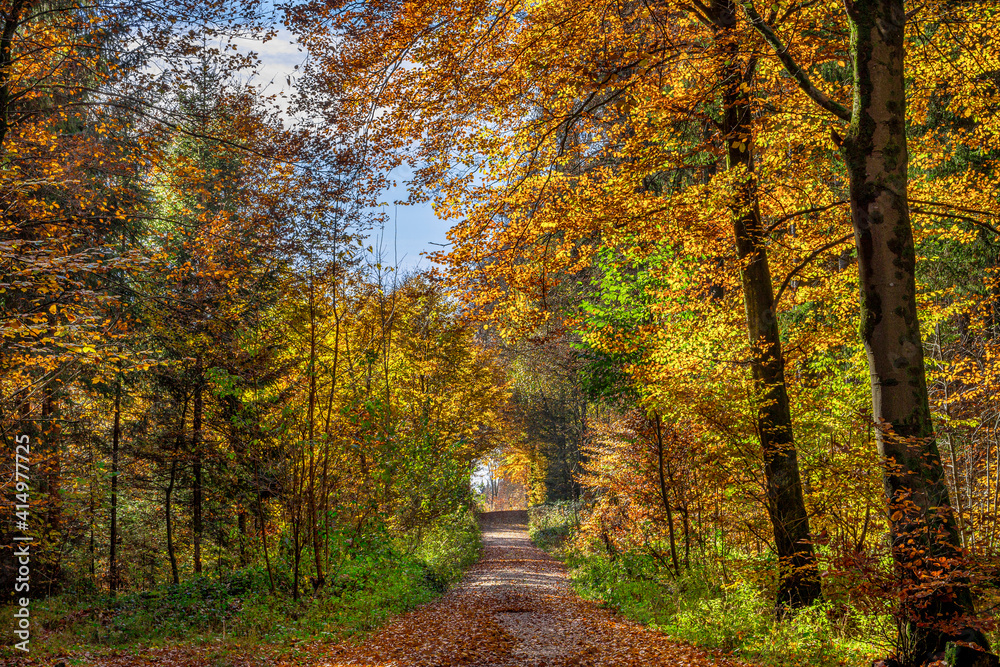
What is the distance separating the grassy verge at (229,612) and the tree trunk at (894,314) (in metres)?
7.13

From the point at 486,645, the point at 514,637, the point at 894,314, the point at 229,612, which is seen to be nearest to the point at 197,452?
the point at 229,612

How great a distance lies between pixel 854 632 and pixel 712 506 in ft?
17.2

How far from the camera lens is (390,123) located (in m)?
A: 7.85

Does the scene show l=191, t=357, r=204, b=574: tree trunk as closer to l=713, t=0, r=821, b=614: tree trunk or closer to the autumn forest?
the autumn forest

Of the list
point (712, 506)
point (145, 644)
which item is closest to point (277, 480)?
point (145, 644)

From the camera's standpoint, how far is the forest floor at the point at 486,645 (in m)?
6.71

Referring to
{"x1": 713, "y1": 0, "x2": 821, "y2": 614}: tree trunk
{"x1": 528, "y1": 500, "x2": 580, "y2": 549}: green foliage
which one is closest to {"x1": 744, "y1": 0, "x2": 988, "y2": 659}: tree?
{"x1": 713, "y1": 0, "x2": 821, "y2": 614}: tree trunk

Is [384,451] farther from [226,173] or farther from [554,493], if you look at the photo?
[554,493]

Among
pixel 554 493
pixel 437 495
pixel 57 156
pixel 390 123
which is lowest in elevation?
pixel 554 493

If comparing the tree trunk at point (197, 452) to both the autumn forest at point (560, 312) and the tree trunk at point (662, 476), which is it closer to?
the autumn forest at point (560, 312)

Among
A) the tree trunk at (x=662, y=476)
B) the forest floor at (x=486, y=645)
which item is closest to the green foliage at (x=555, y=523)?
the forest floor at (x=486, y=645)

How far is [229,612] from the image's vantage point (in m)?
9.01

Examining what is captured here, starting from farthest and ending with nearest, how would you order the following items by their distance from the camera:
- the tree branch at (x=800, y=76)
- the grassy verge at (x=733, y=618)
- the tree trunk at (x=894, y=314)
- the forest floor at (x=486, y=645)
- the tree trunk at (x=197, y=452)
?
the tree trunk at (x=197, y=452)
the forest floor at (x=486, y=645)
the grassy verge at (x=733, y=618)
the tree branch at (x=800, y=76)
the tree trunk at (x=894, y=314)

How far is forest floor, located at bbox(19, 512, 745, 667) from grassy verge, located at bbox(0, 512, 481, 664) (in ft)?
1.35
